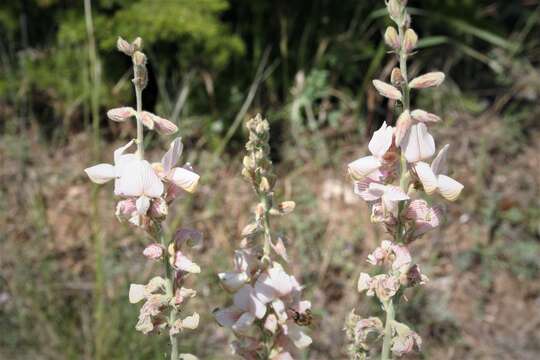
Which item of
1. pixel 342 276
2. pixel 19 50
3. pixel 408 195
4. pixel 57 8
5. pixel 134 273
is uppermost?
pixel 408 195

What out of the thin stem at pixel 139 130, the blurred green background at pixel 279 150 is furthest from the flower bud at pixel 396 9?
the blurred green background at pixel 279 150

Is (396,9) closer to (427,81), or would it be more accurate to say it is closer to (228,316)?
(427,81)

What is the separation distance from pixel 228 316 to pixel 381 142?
391 millimetres

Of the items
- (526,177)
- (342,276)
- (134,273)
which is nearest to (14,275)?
(134,273)

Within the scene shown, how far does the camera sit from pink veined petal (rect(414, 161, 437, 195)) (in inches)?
35.0

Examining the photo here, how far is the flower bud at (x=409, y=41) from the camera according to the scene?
90 cm

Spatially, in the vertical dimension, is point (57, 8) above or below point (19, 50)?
above

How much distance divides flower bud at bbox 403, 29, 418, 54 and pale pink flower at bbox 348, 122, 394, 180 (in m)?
0.10

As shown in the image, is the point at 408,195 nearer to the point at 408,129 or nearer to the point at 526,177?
the point at 408,129

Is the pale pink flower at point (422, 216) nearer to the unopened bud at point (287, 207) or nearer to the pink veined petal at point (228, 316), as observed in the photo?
the unopened bud at point (287, 207)

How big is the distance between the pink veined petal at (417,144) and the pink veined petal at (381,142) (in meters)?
0.02

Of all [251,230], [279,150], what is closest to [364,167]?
[251,230]

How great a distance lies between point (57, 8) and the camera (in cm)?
382

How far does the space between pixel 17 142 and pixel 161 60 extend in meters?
0.96
